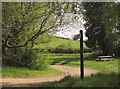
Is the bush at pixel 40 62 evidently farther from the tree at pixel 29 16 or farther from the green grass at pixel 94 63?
the tree at pixel 29 16

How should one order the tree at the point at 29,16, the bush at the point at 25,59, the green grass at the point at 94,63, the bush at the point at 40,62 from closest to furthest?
the tree at the point at 29,16
the green grass at the point at 94,63
the bush at the point at 25,59
the bush at the point at 40,62

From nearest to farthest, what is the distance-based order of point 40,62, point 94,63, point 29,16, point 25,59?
point 29,16, point 25,59, point 40,62, point 94,63

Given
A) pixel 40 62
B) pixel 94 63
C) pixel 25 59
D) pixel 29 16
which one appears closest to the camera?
pixel 29 16

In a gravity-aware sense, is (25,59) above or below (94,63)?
above

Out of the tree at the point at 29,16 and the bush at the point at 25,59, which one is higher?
the tree at the point at 29,16

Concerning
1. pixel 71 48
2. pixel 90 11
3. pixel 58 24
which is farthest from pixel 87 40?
pixel 90 11

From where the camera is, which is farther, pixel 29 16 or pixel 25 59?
pixel 25 59

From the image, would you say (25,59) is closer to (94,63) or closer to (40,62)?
(40,62)

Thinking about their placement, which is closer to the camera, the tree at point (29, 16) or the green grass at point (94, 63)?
the tree at point (29, 16)

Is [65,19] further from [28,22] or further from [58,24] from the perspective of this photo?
[28,22]

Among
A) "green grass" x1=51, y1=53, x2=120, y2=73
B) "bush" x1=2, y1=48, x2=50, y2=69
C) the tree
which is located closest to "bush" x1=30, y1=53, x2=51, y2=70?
"bush" x1=2, y1=48, x2=50, y2=69

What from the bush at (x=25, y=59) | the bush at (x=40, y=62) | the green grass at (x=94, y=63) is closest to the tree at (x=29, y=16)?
the green grass at (x=94, y=63)

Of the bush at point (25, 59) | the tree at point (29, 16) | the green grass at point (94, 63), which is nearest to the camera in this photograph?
the tree at point (29, 16)

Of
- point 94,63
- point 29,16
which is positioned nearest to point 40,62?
point 94,63
